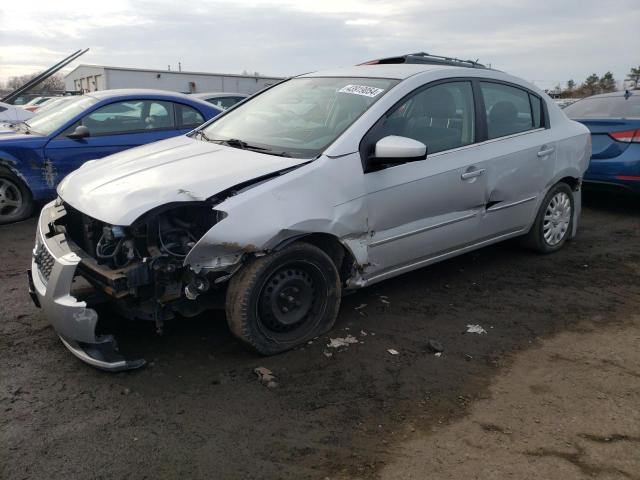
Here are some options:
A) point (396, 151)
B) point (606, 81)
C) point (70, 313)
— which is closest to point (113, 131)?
point (70, 313)

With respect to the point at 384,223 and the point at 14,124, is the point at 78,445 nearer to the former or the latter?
the point at 384,223

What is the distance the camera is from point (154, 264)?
2.95 meters

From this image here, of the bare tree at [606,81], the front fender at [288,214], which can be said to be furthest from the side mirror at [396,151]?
the bare tree at [606,81]

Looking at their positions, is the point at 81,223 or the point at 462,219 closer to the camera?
the point at 81,223

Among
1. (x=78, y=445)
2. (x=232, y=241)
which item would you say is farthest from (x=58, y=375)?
(x=232, y=241)

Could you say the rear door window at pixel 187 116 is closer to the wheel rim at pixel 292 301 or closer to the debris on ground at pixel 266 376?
the wheel rim at pixel 292 301

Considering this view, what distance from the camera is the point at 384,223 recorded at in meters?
3.63

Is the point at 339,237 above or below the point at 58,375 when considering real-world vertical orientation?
above

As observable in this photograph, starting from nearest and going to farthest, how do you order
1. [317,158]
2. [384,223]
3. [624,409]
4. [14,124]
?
[624,409] → [317,158] → [384,223] → [14,124]

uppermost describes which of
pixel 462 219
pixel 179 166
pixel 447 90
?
pixel 447 90

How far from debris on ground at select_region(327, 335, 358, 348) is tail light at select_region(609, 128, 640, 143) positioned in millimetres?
4882

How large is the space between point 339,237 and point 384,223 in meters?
0.40

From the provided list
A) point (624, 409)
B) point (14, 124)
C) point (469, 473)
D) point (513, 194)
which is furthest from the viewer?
point (14, 124)

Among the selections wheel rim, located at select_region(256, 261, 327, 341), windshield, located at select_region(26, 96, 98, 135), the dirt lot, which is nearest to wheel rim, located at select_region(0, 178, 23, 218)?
windshield, located at select_region(26, 96, 98, 135)
